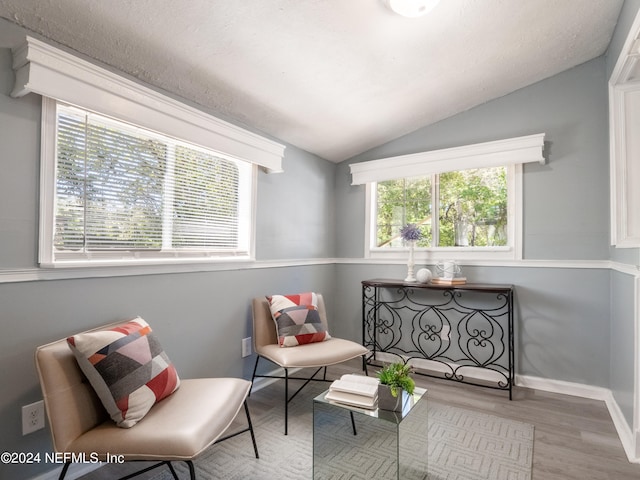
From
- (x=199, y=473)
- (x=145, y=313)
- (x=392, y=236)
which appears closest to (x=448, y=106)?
(x=392, y=236)

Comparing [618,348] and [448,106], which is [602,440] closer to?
[618,348]

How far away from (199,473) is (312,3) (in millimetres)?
2413

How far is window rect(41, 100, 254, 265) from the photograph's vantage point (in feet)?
5.57

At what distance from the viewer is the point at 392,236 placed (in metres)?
3.54

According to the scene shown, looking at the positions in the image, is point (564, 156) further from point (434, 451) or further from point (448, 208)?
point (434, 451)

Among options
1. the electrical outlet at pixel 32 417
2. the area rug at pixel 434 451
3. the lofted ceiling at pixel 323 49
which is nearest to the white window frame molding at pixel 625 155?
the lofted ceiling at pixel 323 49

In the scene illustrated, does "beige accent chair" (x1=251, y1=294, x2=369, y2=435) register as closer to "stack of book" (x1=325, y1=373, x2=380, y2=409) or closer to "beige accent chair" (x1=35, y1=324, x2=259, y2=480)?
"stack of book" (x1=325, y1=373, x2=380, y2=409)

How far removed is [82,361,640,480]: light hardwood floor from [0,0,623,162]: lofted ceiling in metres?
2.13

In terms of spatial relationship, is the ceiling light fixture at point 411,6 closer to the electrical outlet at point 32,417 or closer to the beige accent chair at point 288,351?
the beige accent chair at point 288,351

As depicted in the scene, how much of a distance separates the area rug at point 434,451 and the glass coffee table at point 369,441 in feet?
0.23

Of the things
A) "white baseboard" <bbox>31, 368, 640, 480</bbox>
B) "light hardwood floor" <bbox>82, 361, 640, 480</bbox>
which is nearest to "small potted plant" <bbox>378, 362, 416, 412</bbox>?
"light hardwood floor" <bbox>82, 361, 640, 480</bbox>

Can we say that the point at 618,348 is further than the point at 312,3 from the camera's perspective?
Yes

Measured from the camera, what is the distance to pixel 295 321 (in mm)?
2488

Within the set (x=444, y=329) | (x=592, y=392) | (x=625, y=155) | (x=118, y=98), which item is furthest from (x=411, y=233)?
(x=118, y=98)
